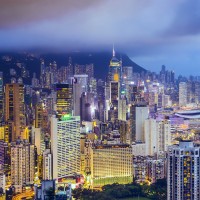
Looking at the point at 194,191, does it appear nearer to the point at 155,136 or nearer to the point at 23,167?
the point at 23,167

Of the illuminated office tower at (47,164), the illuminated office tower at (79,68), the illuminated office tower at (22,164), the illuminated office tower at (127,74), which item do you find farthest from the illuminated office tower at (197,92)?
the illuminated office tower at (22,164)

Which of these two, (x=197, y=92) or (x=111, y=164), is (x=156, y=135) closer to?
(x=111, y=164)

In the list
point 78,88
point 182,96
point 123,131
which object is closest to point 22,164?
point 123,131

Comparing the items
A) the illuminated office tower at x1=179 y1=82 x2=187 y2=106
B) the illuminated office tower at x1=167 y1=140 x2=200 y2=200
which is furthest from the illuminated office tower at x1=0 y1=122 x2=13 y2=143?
the illuminated office tower at x1=179 y1=82 x2=187 y2=106

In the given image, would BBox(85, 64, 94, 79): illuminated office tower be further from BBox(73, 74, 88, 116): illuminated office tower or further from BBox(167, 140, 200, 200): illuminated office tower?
BBox(167, 140, 200, 200): illuminated office tower

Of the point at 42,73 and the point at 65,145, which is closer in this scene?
the point at 65,145

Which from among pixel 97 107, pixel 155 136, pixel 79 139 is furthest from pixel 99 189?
pixel 97 107
